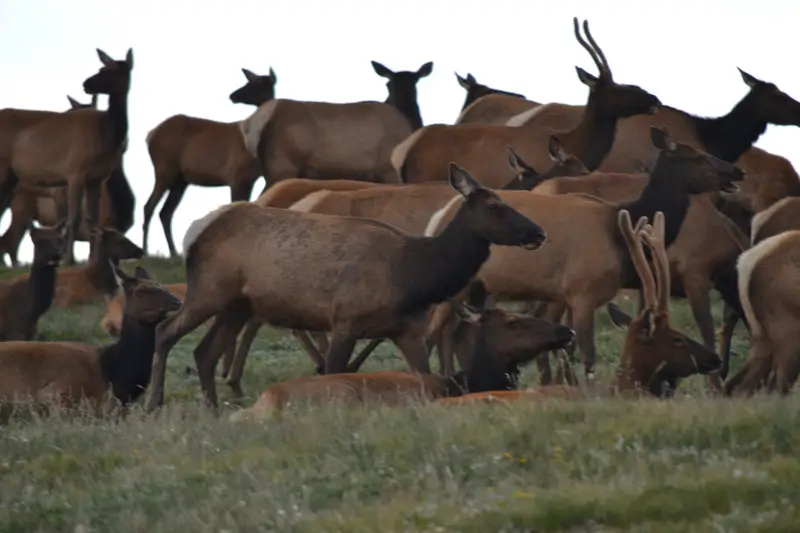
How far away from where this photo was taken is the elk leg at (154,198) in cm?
2309

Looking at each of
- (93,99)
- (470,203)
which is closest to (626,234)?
(470,203)

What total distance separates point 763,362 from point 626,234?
1.13 meters

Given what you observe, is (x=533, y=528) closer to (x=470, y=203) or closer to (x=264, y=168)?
(x=470, y=203)

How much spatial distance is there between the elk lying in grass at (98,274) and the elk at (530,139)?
2.58 m

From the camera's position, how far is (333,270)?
12.6 metres

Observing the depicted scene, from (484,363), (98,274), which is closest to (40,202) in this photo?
(98,274)

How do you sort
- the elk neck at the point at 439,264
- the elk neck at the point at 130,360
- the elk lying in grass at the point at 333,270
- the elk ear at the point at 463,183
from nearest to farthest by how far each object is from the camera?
the elk neck at the point at 130,360, the elk lying in grass at the point at 333,270, the elk neck at the point at 439,264, the elk ear at the point at 463,183

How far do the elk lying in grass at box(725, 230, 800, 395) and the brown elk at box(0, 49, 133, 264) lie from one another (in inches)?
386

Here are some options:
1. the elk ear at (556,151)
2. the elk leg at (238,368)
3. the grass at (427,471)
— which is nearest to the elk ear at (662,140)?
the elk ear at (556,151)

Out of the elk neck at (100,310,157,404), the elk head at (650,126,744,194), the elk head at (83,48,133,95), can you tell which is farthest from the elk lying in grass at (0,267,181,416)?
the elk head at (83,48,133,95)

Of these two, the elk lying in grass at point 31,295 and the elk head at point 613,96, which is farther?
the elk head at point 613,96

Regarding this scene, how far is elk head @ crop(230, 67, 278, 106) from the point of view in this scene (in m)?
24.0

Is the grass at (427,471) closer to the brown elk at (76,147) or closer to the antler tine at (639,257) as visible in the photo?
the antler tine at (639,257)

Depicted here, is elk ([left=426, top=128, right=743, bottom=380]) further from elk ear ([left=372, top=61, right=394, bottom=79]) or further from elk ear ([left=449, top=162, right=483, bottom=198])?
elk ear ([left=372, top=61, right=394, bottom=79])
